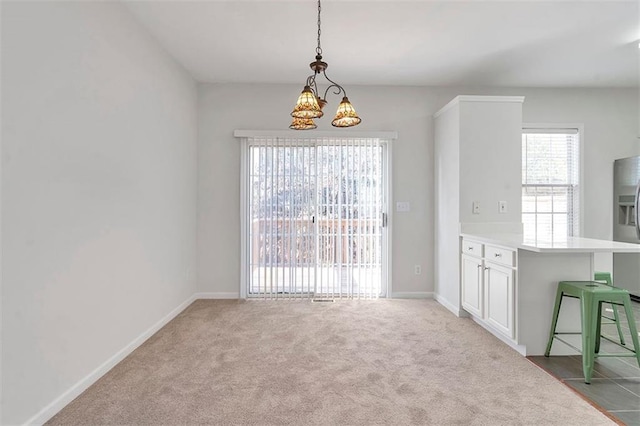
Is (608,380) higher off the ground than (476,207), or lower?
lower

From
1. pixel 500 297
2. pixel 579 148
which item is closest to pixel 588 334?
pixel 500 297

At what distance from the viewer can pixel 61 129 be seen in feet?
6.55

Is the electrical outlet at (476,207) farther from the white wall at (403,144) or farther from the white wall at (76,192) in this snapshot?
the white wall at (76,192)

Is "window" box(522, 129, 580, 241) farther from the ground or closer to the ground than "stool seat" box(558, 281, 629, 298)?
farther from the ground

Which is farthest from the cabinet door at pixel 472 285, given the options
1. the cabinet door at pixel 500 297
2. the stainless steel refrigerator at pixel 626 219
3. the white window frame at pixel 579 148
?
the stainless steel refrigerator at pixel 626 219

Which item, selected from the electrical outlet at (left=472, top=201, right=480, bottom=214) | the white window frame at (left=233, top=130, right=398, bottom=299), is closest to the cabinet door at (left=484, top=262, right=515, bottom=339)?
the electrical outlet at (left=472, top=201, right=480, bottom=214)

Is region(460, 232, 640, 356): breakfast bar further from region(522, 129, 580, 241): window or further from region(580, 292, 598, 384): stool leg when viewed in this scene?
region(522, 129, 580, 241): window

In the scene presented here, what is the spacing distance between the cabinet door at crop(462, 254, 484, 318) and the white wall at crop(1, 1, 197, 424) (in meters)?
3.15

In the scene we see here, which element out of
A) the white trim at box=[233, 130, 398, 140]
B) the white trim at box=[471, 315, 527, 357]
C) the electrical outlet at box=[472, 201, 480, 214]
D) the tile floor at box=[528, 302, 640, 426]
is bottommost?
the tile floor at box=[528, 302, 640, 426]

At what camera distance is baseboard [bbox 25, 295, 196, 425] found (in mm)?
1847

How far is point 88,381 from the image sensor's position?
7.30 ft

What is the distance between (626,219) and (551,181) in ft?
3.27

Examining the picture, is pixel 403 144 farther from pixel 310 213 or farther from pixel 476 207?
pixel 310 213

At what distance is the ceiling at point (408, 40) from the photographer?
2748 millimetres
